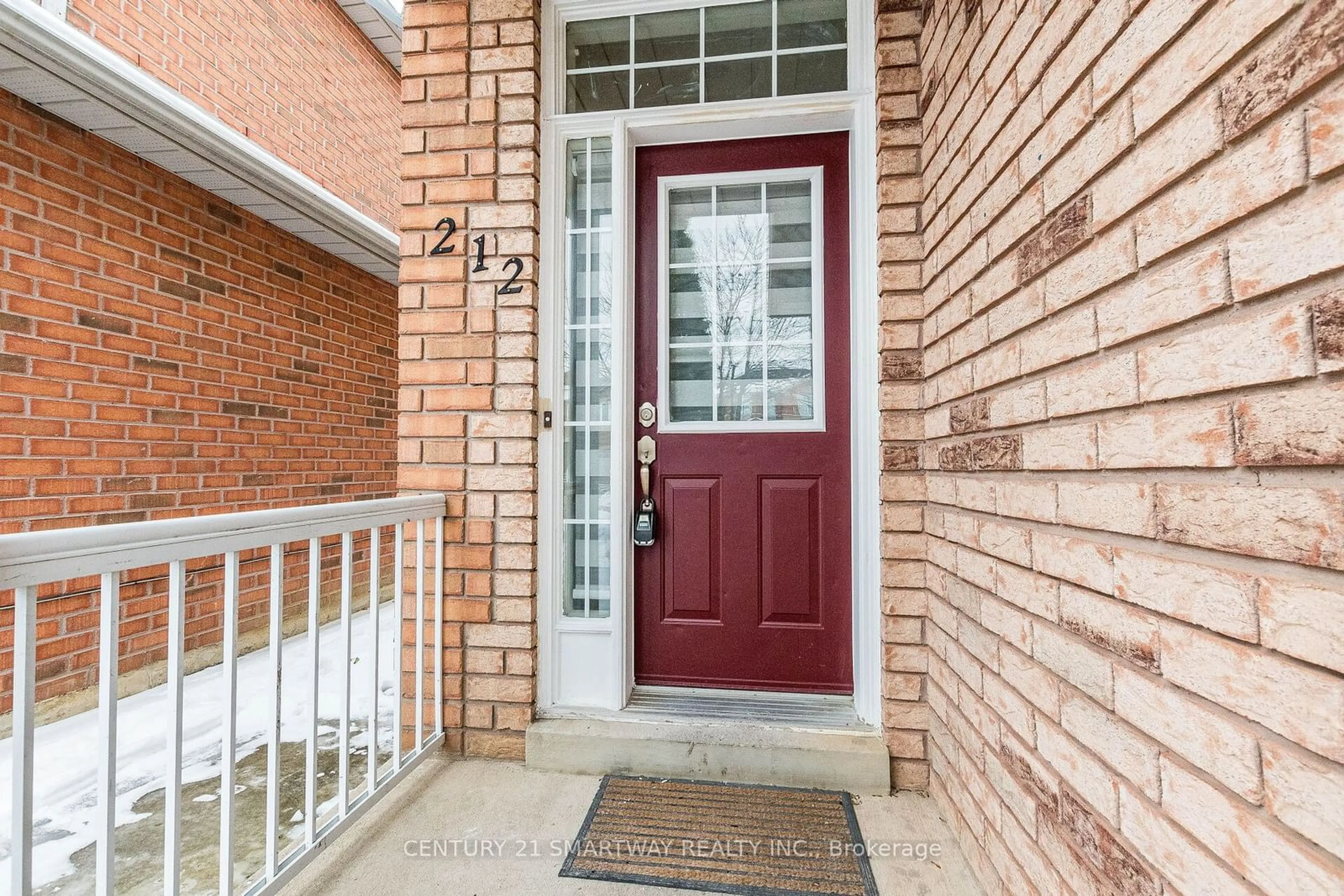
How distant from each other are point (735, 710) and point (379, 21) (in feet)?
15.7

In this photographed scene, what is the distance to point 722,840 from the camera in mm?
1506

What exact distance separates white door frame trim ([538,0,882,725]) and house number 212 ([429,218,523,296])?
10 cm

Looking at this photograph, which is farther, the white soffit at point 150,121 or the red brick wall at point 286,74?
the red brick wall at point 286,74

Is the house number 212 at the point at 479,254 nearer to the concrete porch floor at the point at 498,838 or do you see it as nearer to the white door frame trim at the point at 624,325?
the white door frame trim at the point at 624,325

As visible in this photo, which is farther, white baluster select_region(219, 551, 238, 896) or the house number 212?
the house number 212

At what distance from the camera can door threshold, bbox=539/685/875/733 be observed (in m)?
1.83

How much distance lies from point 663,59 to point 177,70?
7.72 feet

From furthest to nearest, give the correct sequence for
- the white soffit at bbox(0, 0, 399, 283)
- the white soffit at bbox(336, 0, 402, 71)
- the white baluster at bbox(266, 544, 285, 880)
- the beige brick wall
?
the white soffit at bbox(336, 0, 402, 71), the white soffit at bbox(0, 0, 399, 283), the white baluster at bbox(266, 544, 285, 880), the beige brick wall

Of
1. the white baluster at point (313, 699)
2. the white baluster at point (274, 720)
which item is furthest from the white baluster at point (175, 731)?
the white baluster at point (313, 699)

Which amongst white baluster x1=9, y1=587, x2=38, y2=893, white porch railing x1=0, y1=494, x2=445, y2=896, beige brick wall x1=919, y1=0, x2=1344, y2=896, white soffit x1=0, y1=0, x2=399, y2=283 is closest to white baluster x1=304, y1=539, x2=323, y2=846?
white porch railing x1=0, y1=494, x2=445, y2=896

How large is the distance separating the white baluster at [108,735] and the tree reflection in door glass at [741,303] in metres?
1.55

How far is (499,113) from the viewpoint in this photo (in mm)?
1938

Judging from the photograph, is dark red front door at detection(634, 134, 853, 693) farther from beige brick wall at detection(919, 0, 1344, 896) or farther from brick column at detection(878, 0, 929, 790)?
beige brick wall at detection(919, 0, 1344, 896)

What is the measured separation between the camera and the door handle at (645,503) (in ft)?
6.63
